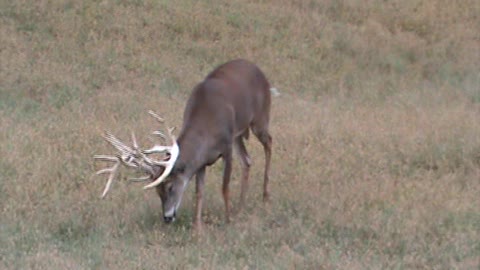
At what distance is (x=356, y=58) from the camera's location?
18.3 m

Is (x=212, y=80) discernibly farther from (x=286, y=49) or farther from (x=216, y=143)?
(x=286, y=49)

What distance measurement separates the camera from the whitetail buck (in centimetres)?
796

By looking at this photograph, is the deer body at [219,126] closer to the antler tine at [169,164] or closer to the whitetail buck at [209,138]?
the whitetail buck at [209,138]

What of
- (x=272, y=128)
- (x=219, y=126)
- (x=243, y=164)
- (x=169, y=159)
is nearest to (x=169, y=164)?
(x=169, y=159)

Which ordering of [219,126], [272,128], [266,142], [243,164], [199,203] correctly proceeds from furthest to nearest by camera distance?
1. [272,128]
2. [266,142]
3. [243,164]
4. [219,126]
5. [199,203]

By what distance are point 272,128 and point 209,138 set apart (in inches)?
160

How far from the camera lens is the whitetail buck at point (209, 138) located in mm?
7965

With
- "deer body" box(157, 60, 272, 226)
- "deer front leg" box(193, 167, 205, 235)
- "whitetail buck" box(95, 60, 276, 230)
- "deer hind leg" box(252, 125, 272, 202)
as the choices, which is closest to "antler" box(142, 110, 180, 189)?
"whitetail buck" box(95, 60, 276, 230)

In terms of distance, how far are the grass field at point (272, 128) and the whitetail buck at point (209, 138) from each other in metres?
0.38

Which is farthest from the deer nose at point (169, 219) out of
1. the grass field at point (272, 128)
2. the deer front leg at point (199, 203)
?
the deer front leg at point (199, 203)

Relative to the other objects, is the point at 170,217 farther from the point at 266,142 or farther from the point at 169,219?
the point at 266,142

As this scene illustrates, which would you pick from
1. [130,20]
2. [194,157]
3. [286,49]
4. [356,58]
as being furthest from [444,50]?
[194,157]

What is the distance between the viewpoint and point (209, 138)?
8.59m

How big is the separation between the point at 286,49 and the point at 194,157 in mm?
9984
